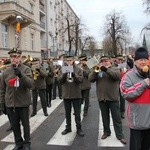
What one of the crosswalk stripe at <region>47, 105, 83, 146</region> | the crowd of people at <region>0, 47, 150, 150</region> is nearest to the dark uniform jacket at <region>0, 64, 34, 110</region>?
the crowd of people at <region>0, 47, 150, 150</region>

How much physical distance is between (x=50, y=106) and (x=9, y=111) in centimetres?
639

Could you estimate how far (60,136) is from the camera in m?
8.21

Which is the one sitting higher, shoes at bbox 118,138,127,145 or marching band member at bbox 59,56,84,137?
marching band member at bbox 59,56,84,137

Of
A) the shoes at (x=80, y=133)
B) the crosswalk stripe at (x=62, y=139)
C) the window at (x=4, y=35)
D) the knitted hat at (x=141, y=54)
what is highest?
the window at (x=4, y=35)

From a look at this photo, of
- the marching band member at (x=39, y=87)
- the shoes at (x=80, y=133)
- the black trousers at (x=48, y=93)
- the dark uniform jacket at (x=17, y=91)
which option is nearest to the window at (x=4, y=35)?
the black trousers at (x=48, y=93)

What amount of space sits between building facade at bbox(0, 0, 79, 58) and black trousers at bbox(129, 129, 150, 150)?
701 inches

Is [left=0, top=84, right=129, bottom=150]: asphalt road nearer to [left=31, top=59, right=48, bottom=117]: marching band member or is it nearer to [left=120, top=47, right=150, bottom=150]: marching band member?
[left=31, top=59, right=48, bottom=117]: marching band member

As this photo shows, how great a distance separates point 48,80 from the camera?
527 inches

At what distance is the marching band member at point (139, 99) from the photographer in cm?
446

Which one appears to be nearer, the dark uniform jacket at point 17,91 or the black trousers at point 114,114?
the dark uniform jacket at point 17,91

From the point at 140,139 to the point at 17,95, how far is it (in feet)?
9.74

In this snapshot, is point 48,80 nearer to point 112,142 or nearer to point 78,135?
point 78,135

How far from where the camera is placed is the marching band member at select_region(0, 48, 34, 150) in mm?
6691

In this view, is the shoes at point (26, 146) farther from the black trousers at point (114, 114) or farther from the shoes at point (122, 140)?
the shoes at point (122, 140)
